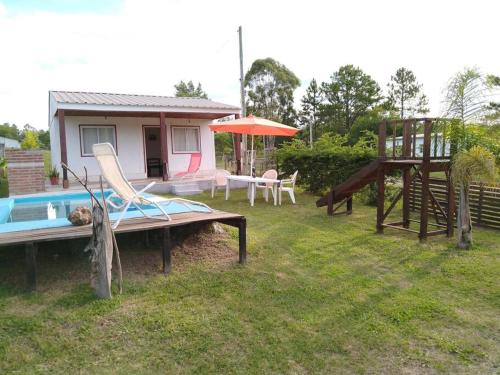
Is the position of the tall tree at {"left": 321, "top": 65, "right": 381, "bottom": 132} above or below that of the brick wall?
above

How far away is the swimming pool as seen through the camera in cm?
461

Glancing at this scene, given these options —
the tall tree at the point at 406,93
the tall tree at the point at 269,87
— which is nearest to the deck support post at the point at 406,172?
the tall tree at the point at 269,87

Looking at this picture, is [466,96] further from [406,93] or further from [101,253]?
[406,93]

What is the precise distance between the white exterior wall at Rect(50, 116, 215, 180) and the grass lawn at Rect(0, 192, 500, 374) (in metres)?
9.70

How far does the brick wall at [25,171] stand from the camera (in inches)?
396

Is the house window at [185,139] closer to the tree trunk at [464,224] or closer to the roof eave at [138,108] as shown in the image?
the roof eave at [138,108]

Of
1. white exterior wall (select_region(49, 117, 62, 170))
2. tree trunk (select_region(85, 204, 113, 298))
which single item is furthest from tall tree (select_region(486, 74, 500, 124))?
white exterior wall (select_region(49, 117, 62, 170))

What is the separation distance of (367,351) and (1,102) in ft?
126

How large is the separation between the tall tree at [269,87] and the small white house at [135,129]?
908 inches

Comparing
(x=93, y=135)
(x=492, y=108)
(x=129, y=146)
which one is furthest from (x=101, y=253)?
(x=129, y=146)

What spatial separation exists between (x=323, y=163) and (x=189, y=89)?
41.4 meters

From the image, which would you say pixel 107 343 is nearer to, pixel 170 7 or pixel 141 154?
pixel 170 7

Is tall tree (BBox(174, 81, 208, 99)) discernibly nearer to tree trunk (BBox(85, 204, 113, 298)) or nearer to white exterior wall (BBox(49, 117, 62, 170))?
white exterior wall (BBox(49, 117, 62, 170))

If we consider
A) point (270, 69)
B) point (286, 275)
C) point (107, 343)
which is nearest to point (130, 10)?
point (286, 275)
